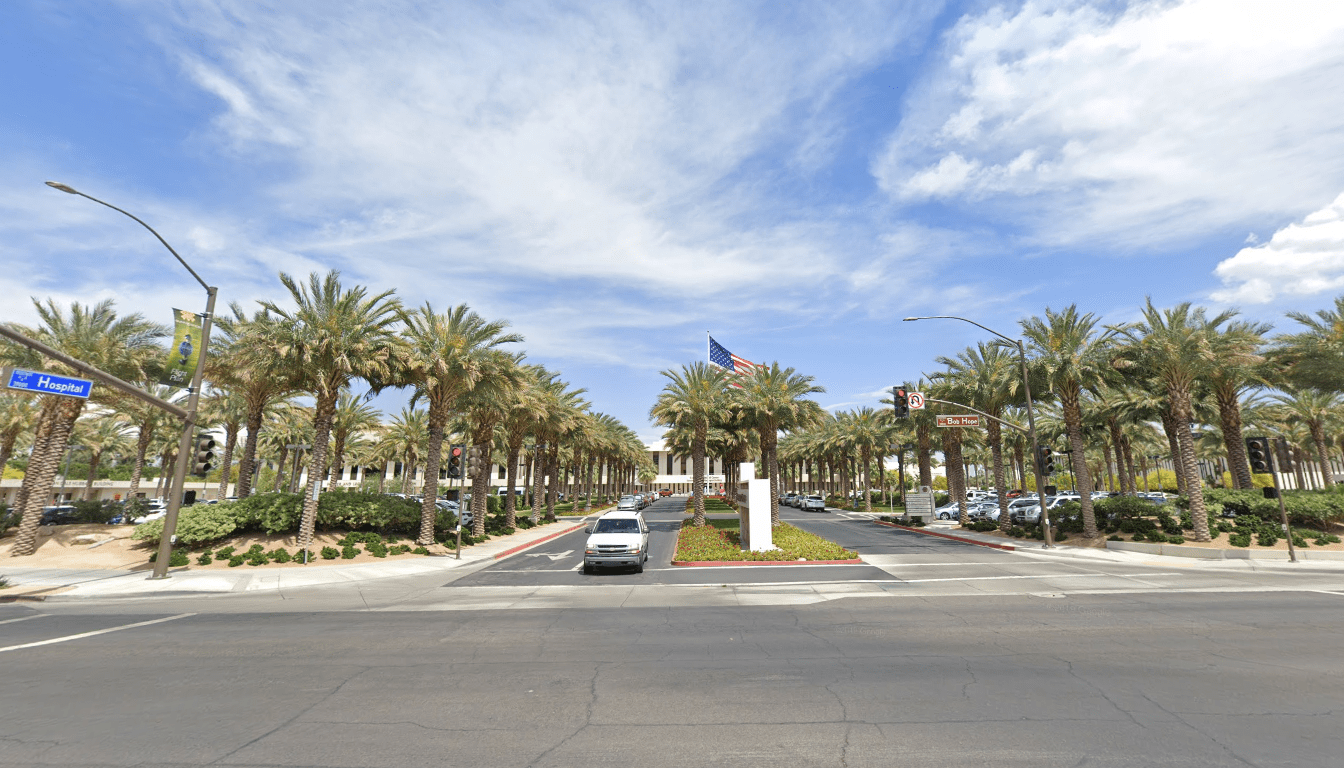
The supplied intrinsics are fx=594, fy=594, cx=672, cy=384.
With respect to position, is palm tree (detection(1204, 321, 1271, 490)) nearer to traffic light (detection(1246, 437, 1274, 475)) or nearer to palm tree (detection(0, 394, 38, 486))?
traffic light (detection(1246, 437, 1274, 475))

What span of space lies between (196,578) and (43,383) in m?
6.95

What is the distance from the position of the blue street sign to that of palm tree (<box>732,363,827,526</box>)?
3078cm

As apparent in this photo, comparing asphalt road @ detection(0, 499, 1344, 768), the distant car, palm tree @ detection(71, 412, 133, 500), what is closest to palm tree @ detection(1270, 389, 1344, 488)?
asphalt road @ detection(0, 499, 1344, 768)

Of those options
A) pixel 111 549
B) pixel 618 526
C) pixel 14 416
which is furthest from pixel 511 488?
pixel 14 416

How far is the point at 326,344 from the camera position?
74.0 feet

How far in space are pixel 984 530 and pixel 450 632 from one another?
3361cm

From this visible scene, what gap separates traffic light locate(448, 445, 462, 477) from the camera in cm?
2453

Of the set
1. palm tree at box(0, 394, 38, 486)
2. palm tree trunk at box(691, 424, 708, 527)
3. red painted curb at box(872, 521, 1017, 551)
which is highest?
palm tree at box(0, 394, 38, 486)

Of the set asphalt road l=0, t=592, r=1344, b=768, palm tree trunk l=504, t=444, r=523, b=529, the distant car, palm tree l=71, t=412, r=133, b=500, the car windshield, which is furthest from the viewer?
palm tree l=71, t=412, r=133, b=500

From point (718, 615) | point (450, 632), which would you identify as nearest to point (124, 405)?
point (450, 632)

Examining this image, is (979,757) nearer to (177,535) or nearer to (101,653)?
(101,653)

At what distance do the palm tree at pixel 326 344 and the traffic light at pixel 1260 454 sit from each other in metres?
32.8

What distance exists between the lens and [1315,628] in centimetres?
1104

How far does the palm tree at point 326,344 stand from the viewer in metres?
22.5
